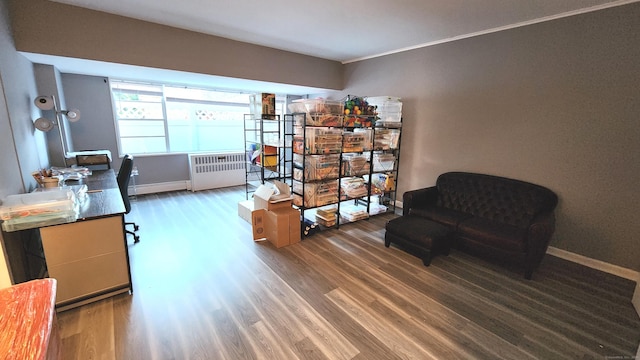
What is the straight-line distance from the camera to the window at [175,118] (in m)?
4.76

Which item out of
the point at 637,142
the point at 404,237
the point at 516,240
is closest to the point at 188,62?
the point at 404,237

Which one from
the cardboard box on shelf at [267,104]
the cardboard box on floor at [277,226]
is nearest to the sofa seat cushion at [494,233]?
the cardboard box on floor at [277,226]

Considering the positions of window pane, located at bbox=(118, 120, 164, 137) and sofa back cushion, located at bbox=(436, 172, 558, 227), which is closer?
sofa back cushion, located at bbox=(436, 172, 558, 227)

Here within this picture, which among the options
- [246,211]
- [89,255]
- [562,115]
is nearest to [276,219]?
[246,211]

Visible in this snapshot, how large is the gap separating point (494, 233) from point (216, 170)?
16.5 feet

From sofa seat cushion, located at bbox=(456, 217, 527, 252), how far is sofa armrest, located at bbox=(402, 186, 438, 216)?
1.98 feet

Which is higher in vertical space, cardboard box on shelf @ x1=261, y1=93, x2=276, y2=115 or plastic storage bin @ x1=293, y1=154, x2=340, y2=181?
cardboard box on shelf @ x1=261, y1=93, x2=276, y2=115

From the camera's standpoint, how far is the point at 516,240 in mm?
2598

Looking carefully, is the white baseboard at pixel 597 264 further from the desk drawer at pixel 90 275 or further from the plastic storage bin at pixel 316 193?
the desk drawer at pixel 90 275

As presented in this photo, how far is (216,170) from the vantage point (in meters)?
5.61

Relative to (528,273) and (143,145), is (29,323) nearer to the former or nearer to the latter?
(528,273)

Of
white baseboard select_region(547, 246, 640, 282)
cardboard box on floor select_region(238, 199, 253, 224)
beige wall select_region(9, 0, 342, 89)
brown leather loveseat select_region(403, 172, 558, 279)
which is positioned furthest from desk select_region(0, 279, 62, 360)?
white baseboard select_region(547, 246, 640, 282)

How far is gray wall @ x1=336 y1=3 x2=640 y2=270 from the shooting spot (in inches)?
100

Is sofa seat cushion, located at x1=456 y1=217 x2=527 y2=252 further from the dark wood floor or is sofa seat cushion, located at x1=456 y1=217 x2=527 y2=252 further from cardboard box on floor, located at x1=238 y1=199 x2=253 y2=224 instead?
cardboard box on floor, located at x1=238 y1=199 x2=253 y2=224
